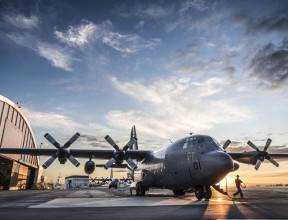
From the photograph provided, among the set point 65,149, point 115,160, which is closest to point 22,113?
point 65,149

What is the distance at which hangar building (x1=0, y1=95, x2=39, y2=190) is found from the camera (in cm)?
3722

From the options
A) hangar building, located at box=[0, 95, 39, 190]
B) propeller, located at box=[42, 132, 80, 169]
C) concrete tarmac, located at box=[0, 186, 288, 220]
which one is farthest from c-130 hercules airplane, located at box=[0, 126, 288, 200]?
hangar building, located at box=[0, 95, 39, 190]

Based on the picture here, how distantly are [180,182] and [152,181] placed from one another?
560 cm

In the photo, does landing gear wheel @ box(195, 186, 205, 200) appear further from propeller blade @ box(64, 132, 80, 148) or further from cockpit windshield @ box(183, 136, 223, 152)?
propeller blade @ box(64, 132, 80, 148)

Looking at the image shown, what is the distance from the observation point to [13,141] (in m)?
40.9

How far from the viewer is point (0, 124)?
116 feet

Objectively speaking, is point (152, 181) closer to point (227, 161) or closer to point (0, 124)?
point (227, 161)

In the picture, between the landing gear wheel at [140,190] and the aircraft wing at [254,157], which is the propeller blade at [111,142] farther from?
the aircraft wing at [254,157]

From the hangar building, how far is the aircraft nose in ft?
115

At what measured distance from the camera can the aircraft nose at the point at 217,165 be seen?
11.9m

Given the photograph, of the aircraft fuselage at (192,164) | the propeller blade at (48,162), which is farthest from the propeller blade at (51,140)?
the aircraft fuselage at (192,164)

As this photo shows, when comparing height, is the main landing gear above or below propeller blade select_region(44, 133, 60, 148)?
below

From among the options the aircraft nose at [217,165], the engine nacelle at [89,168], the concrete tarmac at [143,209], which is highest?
the engine nacelle at [89,168]

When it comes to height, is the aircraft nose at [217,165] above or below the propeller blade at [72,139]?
below
